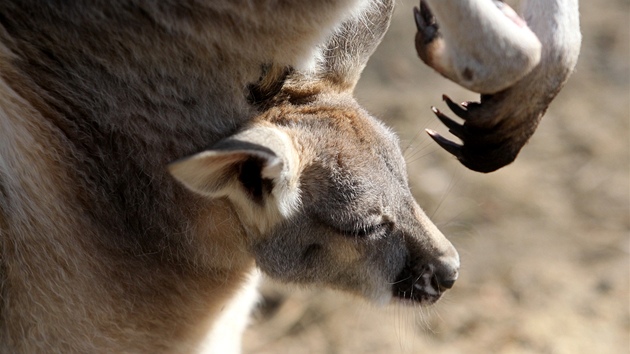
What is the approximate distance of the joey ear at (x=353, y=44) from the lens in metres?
2.55

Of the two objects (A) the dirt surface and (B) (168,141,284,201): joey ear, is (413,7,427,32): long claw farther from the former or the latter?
(A) the dirt surface

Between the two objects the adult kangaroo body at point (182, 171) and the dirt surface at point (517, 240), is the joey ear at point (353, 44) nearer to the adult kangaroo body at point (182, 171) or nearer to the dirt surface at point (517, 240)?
the adult kangaroo body at point (182, 171)

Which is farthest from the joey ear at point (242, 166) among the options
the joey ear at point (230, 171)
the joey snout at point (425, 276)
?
the joey snout at point (425, 276)

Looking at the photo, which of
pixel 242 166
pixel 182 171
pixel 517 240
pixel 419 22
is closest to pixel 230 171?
pixel 242 166

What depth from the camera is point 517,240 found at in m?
4.14

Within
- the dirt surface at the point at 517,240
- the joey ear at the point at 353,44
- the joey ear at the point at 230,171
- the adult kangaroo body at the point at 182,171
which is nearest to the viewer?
the joey ear at the point at 230,171

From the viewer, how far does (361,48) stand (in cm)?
262

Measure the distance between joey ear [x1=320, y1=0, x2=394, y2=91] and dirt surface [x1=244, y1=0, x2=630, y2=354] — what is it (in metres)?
0.59

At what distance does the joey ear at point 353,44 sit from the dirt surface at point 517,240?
0.59 meters

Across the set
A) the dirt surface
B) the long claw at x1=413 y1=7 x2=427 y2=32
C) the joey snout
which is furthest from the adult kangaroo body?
the dirt surface

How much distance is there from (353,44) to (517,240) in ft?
6.12

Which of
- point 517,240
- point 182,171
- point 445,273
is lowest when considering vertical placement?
point 517,240

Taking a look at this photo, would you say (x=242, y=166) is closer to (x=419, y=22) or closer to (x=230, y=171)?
(x=230, y=171)

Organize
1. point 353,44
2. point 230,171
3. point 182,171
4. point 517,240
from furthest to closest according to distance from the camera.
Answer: point 517,240 → point 353,44 → point 230,171 → point 182,171
